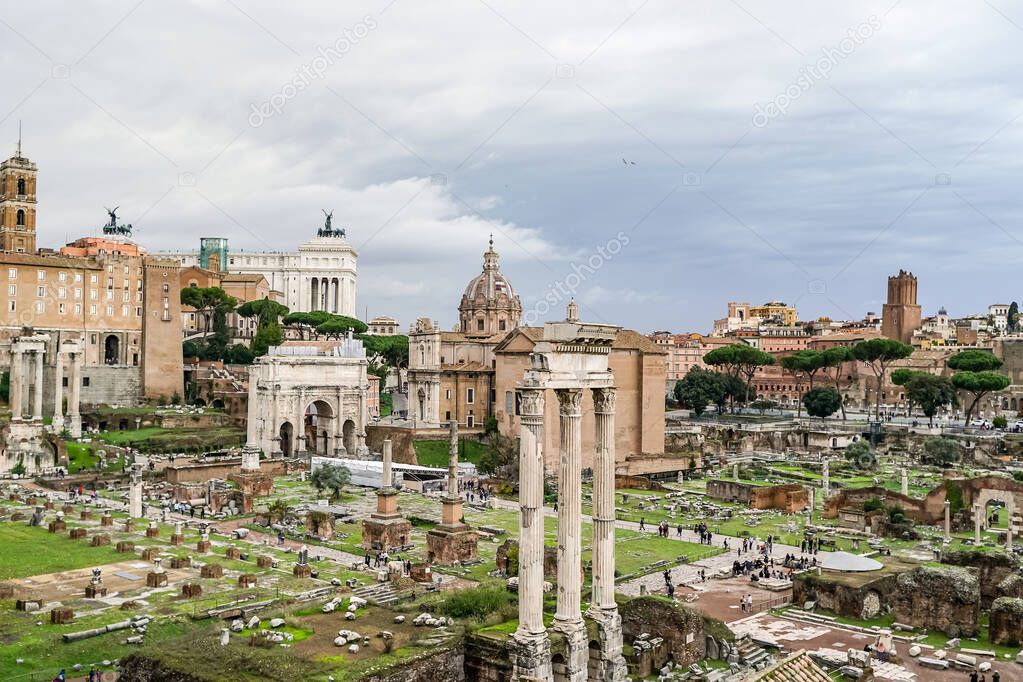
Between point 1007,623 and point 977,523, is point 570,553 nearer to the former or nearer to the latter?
point 1007,623

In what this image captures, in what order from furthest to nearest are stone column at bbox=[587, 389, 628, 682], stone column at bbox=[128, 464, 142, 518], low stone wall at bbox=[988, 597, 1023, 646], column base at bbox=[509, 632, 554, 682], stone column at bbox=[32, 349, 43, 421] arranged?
stone column at bbox=[32, 349, 43, 421] < stone column at bbox=[128, 464, 142, 518] < low stone wall at bbox=[988, 597, 1023, 646] < stone column at bbox=[587, 389, 628, 682] < column base at bbox=[509, 632, 554, 682]

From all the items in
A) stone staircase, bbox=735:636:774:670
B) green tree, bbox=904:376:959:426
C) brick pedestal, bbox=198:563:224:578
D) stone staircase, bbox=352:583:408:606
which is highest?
green tree, bbox=904:376:959:426

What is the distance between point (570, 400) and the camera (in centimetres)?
1794

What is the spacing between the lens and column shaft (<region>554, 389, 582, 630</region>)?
17.5 m

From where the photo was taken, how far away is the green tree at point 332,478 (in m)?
45.1

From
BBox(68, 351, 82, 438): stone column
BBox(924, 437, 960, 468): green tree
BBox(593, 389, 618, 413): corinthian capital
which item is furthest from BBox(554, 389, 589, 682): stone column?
BBox(924, 437, 960, 468): green tree

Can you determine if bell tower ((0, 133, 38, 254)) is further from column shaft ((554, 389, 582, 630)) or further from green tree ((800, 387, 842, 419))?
column shaft ((554, 389, 582, 630))

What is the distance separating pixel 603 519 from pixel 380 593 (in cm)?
1018

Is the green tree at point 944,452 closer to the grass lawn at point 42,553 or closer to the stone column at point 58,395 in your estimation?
the grass lawn at point 42,553

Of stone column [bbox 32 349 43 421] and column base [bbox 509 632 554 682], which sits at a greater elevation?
stone column [bbox 32 349 43 421]

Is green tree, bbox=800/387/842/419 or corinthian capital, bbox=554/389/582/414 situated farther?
green tree, bbox=800/387/842/419

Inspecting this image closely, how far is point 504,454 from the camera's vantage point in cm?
5488

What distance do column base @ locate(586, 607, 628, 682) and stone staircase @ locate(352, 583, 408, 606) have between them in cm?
809

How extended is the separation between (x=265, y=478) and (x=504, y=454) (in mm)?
14560
